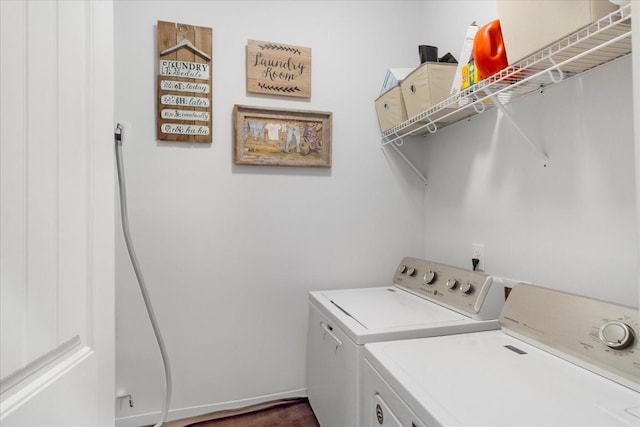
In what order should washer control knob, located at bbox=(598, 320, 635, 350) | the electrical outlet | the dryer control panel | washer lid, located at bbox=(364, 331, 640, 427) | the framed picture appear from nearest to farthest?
washer lid, located at bbox=(364, 331, 640, 427) < washer control knob, located at bbox=(598, 320, 635, 350) < the dryer control panel < the electrical outlet < the framed picture

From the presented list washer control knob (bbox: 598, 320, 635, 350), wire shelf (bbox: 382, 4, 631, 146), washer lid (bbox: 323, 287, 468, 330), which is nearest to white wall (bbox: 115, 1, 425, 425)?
washer lid (bbox: 323, 287, 468, 330)

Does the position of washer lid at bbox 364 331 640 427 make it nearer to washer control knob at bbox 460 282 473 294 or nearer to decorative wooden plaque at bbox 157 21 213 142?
washer control knob at bbox 460 282 473 294

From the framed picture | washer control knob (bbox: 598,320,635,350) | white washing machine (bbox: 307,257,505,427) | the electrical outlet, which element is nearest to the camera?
washer control knob (bbox: 598,320,635,350)

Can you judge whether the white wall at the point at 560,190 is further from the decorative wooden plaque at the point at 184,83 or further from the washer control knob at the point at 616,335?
the decorative wooden plaque at the point at 184,83

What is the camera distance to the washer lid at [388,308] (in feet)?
4.27

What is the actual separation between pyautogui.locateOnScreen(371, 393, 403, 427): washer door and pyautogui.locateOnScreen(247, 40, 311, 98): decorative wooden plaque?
5.17ft

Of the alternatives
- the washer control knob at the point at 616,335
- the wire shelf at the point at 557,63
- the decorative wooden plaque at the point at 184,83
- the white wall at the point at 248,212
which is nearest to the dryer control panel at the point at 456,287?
the white wall at the point at 248,212

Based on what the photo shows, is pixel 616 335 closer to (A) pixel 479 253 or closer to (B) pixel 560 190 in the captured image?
(B) pixel 560 190

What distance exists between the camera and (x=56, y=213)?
543mm

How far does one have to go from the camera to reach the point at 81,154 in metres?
0.62

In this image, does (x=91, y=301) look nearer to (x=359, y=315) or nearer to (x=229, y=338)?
(x=359, y=315)

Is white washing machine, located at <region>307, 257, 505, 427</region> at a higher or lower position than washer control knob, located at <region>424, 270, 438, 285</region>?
lower

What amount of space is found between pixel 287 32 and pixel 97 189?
63.8 inches

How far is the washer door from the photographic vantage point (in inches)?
36.7
